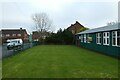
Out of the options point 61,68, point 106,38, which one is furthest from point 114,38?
point 61,68

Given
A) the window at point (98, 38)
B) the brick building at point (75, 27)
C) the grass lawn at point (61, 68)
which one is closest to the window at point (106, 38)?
the window at point (98, 38)

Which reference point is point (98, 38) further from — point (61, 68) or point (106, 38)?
point (61, 68)

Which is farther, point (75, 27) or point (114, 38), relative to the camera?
point (75, 27)

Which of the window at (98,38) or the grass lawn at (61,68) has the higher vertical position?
the window at (98,38)

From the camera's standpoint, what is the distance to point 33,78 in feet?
29.2

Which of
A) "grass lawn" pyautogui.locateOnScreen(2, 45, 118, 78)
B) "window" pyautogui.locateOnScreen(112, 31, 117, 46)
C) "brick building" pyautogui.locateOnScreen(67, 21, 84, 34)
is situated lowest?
"grass lawn" pyautogui.locateOnScreen(2, 45, 118, 78)

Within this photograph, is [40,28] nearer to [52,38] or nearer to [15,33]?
[52,38]

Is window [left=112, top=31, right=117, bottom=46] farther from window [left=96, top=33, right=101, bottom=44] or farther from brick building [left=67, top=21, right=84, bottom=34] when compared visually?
brick building [left=67, top=21, right=84, bottom=34]

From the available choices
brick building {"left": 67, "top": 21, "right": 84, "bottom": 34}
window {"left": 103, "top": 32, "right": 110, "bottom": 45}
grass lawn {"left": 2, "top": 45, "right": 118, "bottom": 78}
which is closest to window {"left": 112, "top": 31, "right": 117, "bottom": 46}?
window {"left": 103, "top": 32, "right": 110, "bottom": 45}

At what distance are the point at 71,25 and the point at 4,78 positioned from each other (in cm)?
6529

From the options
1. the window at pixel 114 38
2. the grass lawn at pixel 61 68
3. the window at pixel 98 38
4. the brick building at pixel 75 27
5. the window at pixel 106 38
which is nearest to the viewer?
the grass lawn at pixel 61 68

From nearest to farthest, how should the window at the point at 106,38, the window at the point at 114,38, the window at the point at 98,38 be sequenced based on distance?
the window at the point at 114,38
the window at the point at 106,38
the window at the point at 98,38

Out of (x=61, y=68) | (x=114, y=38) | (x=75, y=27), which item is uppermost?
(x=75, y=27)

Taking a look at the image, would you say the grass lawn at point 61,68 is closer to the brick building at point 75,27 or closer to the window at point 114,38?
the window at point 114,38
